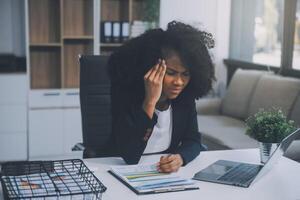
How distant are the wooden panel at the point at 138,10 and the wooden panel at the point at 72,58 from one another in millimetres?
564

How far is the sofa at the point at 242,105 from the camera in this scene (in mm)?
3758

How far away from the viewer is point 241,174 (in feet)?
5.79

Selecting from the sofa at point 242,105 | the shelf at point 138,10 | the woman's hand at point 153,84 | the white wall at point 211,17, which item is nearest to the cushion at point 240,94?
the sofa at point 242,105

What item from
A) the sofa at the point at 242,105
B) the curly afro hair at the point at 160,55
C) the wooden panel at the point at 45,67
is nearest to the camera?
the curly afro hair at the point at 160,55

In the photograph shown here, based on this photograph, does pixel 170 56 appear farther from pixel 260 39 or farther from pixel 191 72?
pixel 260 39

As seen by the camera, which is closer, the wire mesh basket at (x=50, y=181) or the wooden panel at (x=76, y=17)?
the wire mesh basket at (x=50, y=181)

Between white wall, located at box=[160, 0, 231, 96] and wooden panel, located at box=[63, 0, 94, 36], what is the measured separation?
2.46 feet

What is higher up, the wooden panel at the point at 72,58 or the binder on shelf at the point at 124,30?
the binder on shelf at the point at 124,30

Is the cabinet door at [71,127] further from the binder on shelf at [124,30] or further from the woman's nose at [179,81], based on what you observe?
the woman's nose at [179,81]

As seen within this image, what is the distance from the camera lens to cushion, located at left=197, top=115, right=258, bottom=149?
11.7 feet

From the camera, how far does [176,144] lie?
2160mm

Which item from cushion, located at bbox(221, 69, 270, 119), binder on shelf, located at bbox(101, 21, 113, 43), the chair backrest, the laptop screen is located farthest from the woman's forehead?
binder on shelf, located at bbox(101, 21, 113, 43)

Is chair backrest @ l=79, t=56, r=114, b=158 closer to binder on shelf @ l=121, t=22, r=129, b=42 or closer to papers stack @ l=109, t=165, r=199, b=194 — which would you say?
papers stack @ l=109, t=165, r=199, b=194

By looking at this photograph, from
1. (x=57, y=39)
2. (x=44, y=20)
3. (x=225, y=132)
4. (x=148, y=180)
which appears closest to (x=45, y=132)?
(x=57, y=39)
